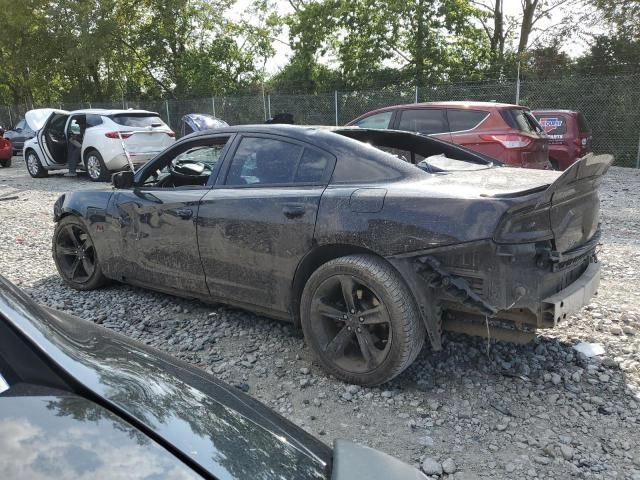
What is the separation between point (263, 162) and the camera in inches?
159

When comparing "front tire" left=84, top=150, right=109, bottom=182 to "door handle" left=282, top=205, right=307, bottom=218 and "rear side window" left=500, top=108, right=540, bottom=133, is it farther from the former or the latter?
"door handle" left=282, top=205, right=307, bottom=218

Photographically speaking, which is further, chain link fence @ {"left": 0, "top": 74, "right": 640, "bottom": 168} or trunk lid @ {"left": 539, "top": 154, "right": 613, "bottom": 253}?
chain link fence @ {"left": 0, "top": 74, "right": 640, "bottom": 168}

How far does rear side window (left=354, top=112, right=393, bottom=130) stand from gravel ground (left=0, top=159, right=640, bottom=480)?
524cm

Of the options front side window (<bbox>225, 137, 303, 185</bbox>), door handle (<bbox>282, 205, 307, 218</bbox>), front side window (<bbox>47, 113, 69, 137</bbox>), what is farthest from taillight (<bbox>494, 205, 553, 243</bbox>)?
front side window (<bbox>47, 113, 69, 137</bbox>)

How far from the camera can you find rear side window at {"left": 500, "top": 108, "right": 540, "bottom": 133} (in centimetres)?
896

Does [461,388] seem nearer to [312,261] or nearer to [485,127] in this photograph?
[312,261]

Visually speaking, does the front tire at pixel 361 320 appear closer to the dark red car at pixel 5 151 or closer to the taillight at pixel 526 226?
the taillight at pixel 526 226

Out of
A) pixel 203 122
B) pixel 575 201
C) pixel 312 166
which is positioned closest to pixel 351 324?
pixel 312 166

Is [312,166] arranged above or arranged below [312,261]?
above

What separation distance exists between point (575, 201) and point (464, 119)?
609 cm

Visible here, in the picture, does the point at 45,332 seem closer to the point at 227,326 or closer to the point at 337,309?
the point at 337,309

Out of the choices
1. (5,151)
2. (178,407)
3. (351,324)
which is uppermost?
(5,151)

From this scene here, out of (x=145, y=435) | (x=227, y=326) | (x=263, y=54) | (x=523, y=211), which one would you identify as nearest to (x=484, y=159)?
(x=523, y=211)

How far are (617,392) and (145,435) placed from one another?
3028mm
